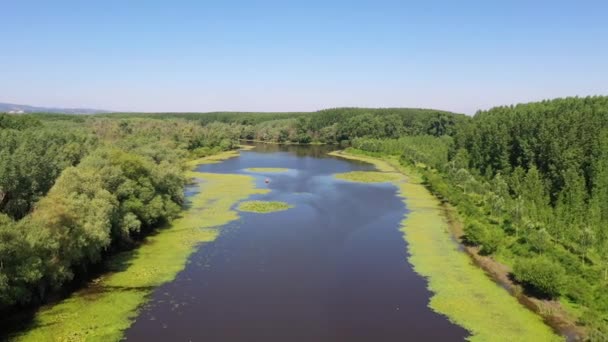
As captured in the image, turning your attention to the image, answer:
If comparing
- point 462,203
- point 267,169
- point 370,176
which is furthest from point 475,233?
point 267,169

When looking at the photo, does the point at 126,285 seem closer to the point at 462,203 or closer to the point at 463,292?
the point at 463,292

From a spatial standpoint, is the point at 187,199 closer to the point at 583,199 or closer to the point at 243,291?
the point at 243,291

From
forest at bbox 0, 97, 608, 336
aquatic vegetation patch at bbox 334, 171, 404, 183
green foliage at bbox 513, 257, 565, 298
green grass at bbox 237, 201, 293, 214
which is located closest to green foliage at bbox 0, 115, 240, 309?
forest at bbox 0, 97, 608, 336

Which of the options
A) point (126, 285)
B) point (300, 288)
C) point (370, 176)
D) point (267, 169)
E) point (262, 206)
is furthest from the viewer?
point (267, 169)

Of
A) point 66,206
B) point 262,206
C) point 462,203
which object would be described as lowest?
point 262,206

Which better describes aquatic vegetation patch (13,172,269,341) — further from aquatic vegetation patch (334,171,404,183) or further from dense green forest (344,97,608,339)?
aquatic vegetation patch (334,171,404,183)

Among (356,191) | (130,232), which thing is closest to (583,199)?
(356,191)
